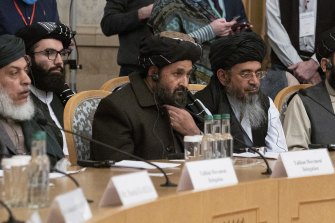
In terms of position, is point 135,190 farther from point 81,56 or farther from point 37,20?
point 81,56

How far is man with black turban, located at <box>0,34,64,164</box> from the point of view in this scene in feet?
16.1

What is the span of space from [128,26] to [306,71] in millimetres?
1324

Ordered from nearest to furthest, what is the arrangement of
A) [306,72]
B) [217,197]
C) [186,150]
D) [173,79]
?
1. [217,197]
2. [186,150]
3. [173,79]
4. [306,72]

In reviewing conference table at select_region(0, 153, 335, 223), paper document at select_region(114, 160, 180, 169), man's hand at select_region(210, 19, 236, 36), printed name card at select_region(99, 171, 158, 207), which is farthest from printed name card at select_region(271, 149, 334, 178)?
man's hand at select_region(210, 19, 236, 36)

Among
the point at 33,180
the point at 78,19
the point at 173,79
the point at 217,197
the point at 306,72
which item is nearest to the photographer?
the point at 33,180

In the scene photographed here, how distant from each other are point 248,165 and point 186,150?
1.00 ft

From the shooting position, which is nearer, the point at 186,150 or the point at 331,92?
the point at 186,150

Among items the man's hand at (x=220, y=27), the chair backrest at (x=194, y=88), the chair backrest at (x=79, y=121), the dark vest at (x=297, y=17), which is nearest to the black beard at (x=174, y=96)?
the chair backrest at (x=79, y=121)

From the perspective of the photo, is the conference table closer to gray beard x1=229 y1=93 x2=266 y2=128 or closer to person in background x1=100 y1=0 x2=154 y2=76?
gray beard x1=229 y1=93 x2=266 y2=128

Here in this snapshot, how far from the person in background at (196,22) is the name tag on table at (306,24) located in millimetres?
600

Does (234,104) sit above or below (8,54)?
below

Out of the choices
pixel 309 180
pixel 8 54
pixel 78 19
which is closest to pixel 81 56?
pixel 78 19

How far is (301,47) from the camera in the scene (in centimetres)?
775

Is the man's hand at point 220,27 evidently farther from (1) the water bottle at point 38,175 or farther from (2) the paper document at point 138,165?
(1) the water bottle at point 38,175
